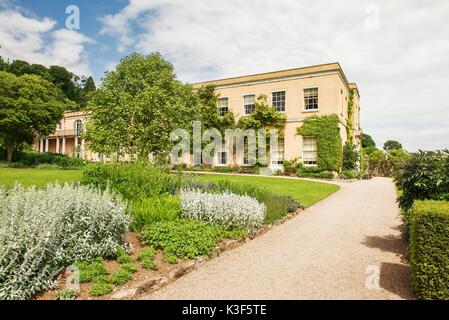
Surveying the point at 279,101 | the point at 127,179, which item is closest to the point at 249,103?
the point at 279,101

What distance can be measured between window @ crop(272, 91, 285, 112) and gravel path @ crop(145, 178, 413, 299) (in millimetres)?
17911

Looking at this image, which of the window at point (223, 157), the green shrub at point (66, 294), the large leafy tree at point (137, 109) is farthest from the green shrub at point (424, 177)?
the window at point (223, 157)

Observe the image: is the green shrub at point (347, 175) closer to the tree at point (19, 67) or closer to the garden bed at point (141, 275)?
the garden bed at point (141, 275)

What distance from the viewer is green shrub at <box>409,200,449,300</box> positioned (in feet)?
13.0

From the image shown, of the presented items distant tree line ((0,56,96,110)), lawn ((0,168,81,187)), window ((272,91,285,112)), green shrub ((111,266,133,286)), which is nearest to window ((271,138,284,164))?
window ((272,91,285,112))

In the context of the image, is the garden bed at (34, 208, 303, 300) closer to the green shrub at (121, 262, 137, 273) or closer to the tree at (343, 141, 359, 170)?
the green shrub at (121, 262, 137, 273)

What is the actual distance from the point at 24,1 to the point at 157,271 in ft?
18.1

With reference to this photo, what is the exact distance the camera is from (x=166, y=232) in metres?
5.98

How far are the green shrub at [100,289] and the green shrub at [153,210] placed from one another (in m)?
2.04

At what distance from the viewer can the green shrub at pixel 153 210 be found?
6.41m

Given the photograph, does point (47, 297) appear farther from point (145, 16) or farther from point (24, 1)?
point (145, 16)
